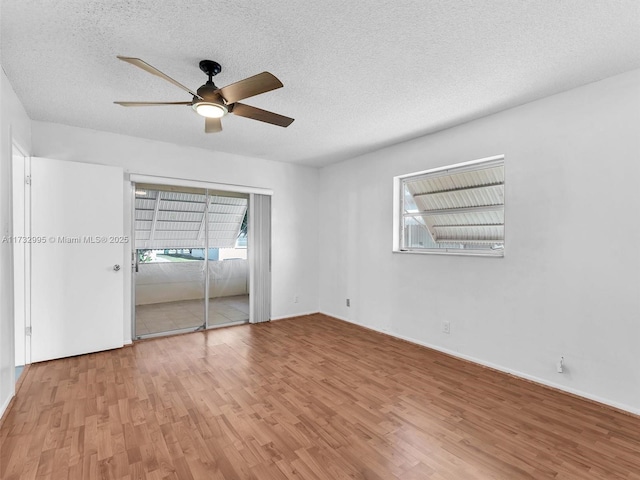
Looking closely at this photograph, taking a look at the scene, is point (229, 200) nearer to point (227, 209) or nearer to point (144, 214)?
point (227, 209)

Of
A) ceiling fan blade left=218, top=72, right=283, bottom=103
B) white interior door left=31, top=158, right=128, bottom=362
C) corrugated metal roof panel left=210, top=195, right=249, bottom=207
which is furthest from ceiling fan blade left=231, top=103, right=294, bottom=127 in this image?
corrugated metal roof panel left=210, top=195, right=249, bottom=207

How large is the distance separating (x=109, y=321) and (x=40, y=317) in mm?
633

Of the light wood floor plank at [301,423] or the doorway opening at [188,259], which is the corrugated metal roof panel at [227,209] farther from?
the light wood floor plank at [301,423]

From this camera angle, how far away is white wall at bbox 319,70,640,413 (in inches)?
96.5

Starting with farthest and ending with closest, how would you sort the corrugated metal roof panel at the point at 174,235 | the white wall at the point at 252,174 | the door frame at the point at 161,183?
the corrugated metal roof panel at the point at 174,235, the door frame at the point at 161,183, the white wall at the point at 252,174

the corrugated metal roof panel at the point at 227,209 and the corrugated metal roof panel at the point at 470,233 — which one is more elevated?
the corrugated metal roof panel at the point at 227,209

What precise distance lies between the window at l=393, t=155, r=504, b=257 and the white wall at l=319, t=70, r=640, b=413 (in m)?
0.16

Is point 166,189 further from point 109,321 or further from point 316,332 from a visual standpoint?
point 316,332

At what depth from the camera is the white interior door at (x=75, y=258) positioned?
3389 millimetres

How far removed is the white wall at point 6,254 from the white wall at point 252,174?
102cm

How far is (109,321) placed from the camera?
147 inches

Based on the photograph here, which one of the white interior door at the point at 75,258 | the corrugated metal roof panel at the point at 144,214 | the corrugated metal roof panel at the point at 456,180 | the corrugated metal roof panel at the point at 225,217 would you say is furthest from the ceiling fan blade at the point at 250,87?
the corrugated metal roof panel at the point at 225,217

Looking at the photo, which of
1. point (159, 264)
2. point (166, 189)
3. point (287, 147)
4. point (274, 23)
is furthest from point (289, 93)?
point (159, 264)

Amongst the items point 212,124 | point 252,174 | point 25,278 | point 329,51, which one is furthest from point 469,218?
point 25,278
